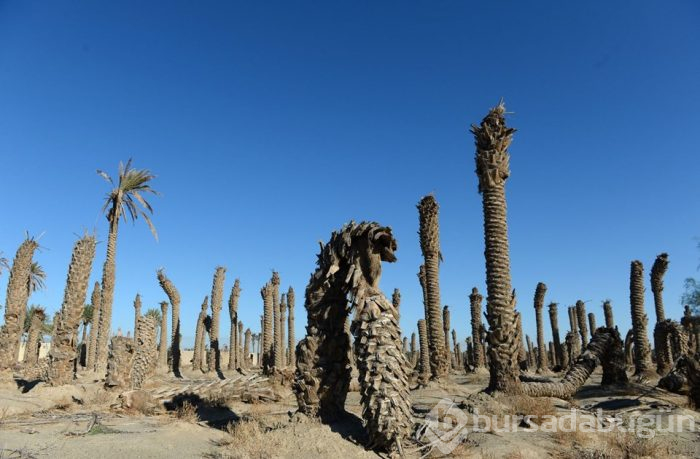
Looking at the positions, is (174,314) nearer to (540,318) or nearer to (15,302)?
(15,302)

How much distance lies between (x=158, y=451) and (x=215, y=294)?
88.2 ft

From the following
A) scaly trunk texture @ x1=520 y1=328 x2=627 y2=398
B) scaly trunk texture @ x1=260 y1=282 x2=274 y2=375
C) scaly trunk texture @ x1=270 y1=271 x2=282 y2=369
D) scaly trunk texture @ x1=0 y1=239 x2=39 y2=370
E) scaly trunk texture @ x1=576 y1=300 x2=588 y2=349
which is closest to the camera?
scaly trunk texture @ x1=520 y1=328 x2=627 y2=398

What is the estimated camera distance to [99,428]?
9.16 m

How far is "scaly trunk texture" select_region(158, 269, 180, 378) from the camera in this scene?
32.4 metres

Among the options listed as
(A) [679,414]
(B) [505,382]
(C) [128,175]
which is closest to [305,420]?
(B) [505,382]

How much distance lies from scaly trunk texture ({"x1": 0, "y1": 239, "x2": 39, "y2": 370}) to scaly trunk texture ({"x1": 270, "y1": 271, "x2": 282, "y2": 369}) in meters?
11.1

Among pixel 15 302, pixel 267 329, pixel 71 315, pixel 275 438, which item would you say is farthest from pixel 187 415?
pixel 267 329

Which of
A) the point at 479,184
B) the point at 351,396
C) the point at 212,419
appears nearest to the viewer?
the point at 212,419

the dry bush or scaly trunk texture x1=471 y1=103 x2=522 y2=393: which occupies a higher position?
scaly trunk texture x1=471 y1=103 x2=522 y2=393

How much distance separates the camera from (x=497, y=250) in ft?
43.9

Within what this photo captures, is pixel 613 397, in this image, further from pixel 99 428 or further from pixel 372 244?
pixel 99 428

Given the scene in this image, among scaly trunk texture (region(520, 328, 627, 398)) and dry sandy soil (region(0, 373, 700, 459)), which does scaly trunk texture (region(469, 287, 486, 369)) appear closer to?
scaly trunk texture (region(520, 328, 627, 398))

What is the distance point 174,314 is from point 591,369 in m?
27.3

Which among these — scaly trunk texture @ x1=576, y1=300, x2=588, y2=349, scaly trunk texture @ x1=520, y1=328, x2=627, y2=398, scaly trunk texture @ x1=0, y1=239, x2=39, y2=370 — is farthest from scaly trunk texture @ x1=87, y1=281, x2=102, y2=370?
scaly trunk texture @ x1=576, y1=300, x2=588, y2=349
